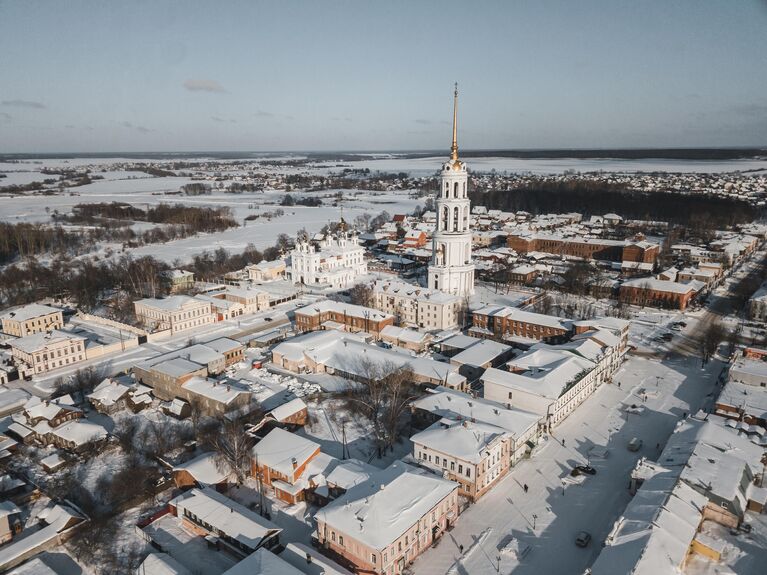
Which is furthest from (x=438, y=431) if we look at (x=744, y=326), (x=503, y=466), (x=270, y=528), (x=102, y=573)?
(x=744, y=326)

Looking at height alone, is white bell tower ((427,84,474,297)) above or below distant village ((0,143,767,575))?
above

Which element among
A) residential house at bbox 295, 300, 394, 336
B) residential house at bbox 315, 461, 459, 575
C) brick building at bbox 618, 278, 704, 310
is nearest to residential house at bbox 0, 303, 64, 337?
residential house at bbox 295, 300, 394, 336

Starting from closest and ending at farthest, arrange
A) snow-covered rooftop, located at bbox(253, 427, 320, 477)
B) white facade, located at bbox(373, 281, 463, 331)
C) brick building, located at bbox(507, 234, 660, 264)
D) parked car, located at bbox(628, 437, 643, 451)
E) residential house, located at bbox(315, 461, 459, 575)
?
residential house, located at bbox(315, 461, 459, 575)
snow-covered rooftop, located at bbox(253, 427, 320, 477)
parked car, located at bbox(628, 437, 643, 451)
white facade, located at bbox(373, 281, 463, 331)
brick building, located at bbox(507, 234, 660, 264)

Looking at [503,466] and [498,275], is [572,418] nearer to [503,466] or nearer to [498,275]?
[503,466]

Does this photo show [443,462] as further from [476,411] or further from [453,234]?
[453,234]

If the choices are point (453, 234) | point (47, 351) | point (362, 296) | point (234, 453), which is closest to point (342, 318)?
point (362, 296)

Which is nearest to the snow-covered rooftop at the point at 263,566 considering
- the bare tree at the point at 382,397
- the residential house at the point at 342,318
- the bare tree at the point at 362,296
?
the bare tree at the point at 382,397

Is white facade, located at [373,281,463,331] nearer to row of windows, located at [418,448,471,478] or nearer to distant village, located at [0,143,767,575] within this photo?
distant village, located at [0,143,767,575]
